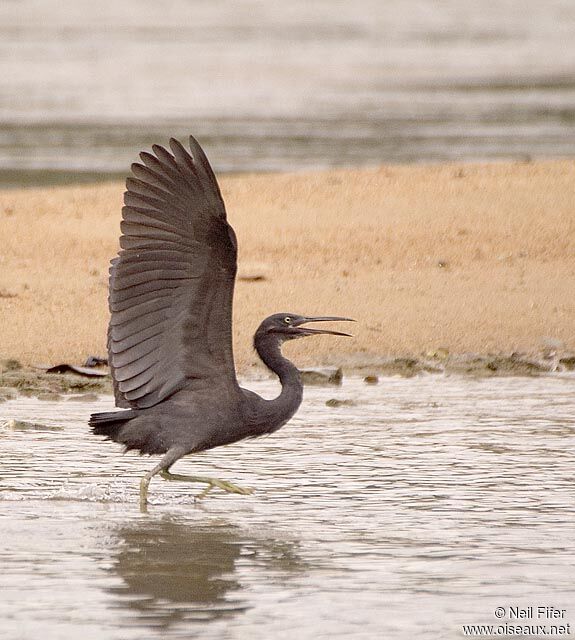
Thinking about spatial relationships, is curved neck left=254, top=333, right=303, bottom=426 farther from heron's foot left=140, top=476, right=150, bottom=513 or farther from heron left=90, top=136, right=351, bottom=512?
heron's foot left=140, top=476, right=150, bottom=513

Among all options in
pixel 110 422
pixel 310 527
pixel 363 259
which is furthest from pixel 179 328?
pixel 363 259

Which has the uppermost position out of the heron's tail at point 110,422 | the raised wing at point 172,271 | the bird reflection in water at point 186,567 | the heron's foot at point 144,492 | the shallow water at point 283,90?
the shallow water at point 283,90

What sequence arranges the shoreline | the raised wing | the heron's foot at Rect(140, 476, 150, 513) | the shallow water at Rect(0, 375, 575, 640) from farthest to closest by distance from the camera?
the shoreline < the heron's foot at Rect(140, 476, 150, 513) < the raised wing < the shallow water at Rect(0, 375, 575, 640)

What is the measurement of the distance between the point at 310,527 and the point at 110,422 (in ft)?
3.50

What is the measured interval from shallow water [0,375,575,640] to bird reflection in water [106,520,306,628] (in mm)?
11

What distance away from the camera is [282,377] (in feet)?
23.7

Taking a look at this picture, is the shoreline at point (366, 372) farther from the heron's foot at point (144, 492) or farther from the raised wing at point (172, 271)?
the raised wing at point (172, 271)

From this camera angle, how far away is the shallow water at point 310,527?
562cm

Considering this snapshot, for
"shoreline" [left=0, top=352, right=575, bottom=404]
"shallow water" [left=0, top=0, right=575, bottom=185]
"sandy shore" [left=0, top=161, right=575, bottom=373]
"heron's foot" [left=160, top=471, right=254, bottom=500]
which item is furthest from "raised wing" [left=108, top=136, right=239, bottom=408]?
"shallow water" [left=0, top=0, right=575, bottom=185]

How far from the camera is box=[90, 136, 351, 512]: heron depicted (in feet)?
21.4

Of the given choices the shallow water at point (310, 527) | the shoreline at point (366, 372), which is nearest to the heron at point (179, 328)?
the shallow water at point (310, 527)

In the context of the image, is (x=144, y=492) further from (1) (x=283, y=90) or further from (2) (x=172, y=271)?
(1) (x=283, y=90)

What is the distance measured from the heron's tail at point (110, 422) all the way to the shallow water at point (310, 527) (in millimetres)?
270

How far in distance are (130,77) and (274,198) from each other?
45.0ft
